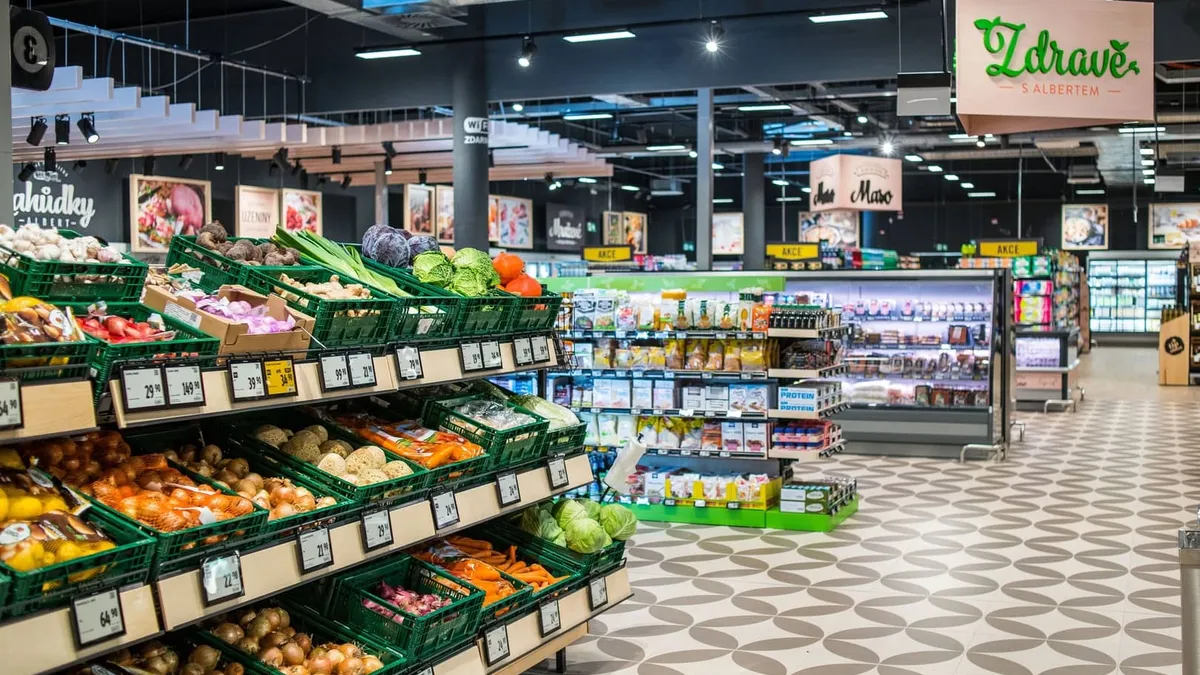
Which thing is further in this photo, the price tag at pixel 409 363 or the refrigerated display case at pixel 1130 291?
the refrigerated display case at pixel 1130 291

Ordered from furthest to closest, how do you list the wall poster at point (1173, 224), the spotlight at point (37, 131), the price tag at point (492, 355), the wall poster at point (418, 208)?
the wall poster at point (1173, 224) → the wall poster at point (418, 208) → the spotlight at point (37, 131) → the price tag at point (492, 355)

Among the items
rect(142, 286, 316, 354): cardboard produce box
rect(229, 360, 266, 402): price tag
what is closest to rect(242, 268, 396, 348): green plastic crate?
rect(142, 286, 316, 354): cardboard produce box

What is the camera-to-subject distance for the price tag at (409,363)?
12.6 feet

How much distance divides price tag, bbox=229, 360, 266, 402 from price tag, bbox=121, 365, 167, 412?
25 centimetres

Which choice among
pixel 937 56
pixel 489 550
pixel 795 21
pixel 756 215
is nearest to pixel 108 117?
pixel 795 21

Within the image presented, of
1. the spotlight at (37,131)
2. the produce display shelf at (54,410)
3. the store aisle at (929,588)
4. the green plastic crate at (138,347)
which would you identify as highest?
the spotlight at (37,131)

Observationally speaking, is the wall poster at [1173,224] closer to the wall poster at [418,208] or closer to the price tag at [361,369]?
the wall poster at [418,208]

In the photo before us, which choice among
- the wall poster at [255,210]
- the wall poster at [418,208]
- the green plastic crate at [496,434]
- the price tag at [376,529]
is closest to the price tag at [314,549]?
the price tag at [376,529]

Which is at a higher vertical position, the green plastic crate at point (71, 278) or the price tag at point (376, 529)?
the green plastic crate at point (71, 278)

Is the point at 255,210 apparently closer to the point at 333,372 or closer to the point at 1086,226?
the point at 333,372

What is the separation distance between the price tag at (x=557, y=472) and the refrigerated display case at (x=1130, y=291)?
28281 millimetres

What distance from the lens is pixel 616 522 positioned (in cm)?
491

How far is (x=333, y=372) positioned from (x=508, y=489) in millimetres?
986

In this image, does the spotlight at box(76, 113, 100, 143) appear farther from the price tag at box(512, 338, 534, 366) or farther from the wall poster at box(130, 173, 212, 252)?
the price tag at box(512, 338, 534, 366)
